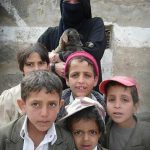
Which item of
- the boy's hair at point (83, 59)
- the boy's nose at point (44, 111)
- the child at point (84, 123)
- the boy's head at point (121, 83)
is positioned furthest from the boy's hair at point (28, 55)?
the boy's nose at point (44, 111)

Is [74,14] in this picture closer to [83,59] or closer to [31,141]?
[83,59]

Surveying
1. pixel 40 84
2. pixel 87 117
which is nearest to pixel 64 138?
pixel 87 117

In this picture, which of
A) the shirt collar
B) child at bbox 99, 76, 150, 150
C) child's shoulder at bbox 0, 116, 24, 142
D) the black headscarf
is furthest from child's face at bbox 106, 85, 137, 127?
the black headscarf

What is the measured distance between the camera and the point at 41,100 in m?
2.14

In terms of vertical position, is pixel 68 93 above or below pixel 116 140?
above

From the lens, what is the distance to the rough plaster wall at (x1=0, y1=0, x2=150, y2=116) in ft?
20.3

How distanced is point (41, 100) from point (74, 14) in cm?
169

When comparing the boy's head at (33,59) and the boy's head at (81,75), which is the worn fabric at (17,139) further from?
the boy's head at (33,59)

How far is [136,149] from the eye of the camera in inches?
102

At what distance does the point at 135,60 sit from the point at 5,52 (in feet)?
7.37

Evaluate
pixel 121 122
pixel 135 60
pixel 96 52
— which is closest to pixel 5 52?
pixel 135 60

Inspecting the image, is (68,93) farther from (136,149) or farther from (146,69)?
(146,69)

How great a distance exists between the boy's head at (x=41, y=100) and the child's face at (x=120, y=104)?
57 centimetres

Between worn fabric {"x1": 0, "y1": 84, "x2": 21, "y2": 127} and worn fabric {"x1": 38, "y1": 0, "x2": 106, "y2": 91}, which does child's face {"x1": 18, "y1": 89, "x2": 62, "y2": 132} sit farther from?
worn fabric {"x1": 38, "y1": 0, "x2": 106, "y2": 91}
